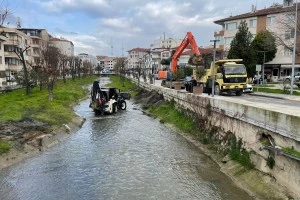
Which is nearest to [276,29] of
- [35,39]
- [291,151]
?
[291,151]

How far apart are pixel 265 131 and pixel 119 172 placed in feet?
22.7

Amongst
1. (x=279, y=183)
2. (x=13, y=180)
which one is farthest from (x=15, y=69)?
(x=279, y=183)

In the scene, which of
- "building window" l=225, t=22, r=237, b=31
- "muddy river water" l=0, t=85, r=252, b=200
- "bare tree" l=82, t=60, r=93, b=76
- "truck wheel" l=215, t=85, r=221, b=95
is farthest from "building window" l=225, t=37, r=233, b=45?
"bare tree" l=82, t=60, r=93, b=76

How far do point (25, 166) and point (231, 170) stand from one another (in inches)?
402

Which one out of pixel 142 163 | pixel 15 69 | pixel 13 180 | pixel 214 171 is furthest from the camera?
pixel 15 69


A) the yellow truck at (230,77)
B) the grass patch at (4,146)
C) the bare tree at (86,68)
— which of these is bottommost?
the grass patch at (4,146)

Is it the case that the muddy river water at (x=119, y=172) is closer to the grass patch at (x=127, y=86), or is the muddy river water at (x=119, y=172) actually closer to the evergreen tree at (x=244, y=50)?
the evergreen tree at (x=244, y=50)

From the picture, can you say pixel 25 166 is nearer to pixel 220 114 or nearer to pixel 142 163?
pixel 142 163

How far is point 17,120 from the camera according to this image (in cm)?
2247

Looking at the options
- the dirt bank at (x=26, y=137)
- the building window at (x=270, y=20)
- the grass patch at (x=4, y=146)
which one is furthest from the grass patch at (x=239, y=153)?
the building window at (x=270, y=20)

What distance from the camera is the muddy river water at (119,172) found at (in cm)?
1256

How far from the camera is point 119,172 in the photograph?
49.1 feet

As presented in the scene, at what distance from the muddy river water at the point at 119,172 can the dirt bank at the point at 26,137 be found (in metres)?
0.69

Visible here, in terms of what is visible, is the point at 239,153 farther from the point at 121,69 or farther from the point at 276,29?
the point at 121,69
